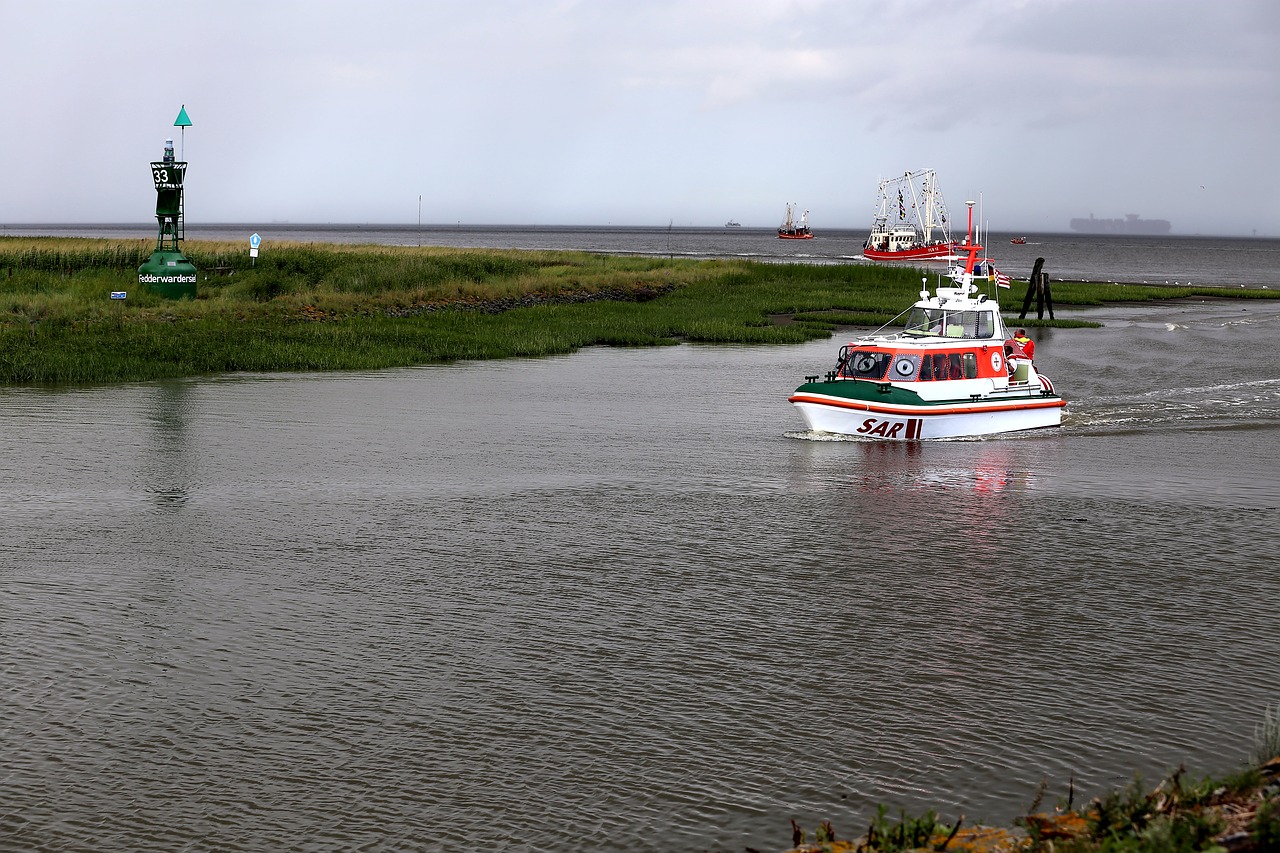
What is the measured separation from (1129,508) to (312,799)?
14.9 meters

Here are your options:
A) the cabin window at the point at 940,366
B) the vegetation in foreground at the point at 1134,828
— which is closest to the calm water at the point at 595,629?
the vegetation in foreground at the point at 1134,828

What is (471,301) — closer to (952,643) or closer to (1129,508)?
(1129,508)

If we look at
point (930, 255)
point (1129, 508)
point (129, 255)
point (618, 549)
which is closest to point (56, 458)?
point (618, 549)

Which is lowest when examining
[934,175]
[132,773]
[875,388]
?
[132,773]

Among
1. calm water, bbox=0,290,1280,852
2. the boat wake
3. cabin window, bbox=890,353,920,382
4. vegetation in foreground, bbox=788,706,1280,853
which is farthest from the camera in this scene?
the boat wake

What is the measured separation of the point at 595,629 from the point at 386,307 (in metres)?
39.0

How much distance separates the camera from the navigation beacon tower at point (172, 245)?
158 ft

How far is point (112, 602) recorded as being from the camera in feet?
47.1

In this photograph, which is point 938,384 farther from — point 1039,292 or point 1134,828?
point 1039,292

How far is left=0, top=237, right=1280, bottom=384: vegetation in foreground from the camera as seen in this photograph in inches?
1475

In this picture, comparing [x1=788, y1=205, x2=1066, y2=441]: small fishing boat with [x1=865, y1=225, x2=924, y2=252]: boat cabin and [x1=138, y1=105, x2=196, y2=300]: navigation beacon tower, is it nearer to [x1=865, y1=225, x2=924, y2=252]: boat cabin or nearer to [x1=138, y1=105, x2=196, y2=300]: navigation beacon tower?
[x1=138, y1=105, x2=196, y2=300]: navigation beacon tower

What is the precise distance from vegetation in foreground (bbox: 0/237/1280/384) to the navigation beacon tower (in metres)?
0.90

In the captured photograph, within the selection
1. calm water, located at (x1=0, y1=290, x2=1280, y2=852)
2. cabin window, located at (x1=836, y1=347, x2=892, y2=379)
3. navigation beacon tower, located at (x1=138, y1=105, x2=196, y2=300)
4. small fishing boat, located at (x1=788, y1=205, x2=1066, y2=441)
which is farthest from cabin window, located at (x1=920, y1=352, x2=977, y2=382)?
navigation beacon tower, located at (x1=138, y1=105, x2=196, y2=300)

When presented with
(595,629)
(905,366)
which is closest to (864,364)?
(905,366)
